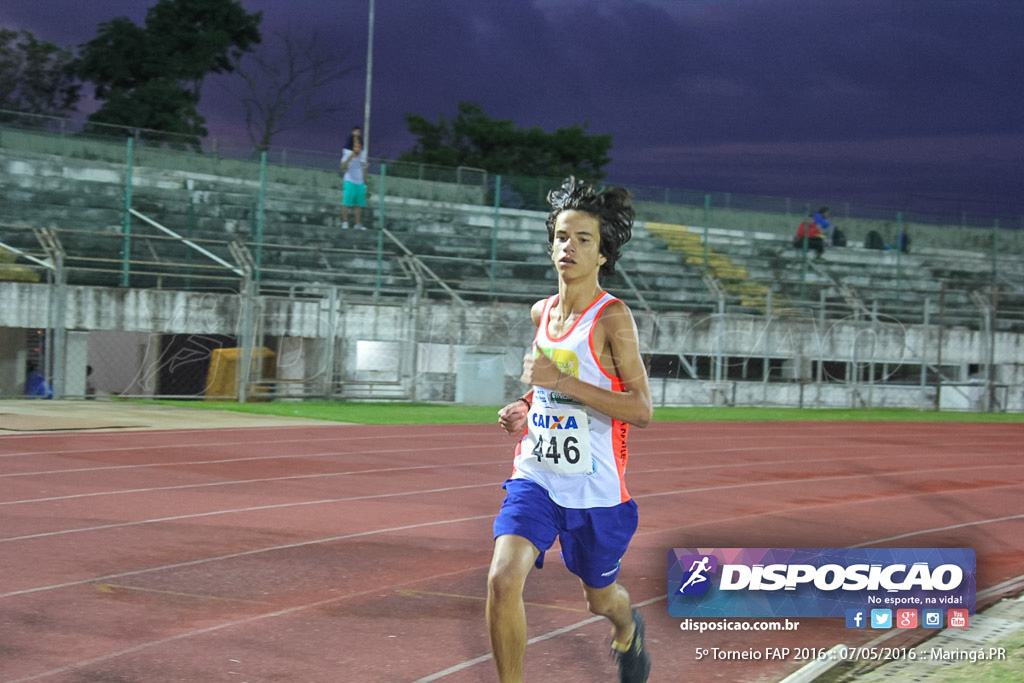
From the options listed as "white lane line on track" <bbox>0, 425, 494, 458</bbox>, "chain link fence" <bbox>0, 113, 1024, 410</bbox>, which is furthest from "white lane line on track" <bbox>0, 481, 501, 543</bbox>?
"chain link fence" <bbox>0, 113, 1024, 410</bbox>

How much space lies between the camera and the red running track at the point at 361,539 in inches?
191

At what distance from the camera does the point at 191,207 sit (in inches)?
906

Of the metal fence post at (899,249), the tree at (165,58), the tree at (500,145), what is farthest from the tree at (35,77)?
the metal fence post at (899,249)

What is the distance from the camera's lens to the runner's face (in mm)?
4074

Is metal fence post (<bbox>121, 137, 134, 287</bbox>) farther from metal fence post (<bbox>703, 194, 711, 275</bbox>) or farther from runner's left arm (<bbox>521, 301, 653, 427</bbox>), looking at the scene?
runner's left arm (<bbox>521, 301, 653, 427</bbox>)

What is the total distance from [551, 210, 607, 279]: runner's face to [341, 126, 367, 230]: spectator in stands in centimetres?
2012

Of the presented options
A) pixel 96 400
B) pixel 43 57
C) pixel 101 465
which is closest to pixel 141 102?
pixel 43 57

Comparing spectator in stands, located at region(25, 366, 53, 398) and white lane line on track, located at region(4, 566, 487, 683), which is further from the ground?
spectator in stands, located at region(25, 366, 53, 398)

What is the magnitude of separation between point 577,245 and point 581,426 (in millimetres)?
632

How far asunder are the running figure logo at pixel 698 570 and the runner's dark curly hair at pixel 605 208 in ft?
3.82

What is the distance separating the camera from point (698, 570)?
4.55m

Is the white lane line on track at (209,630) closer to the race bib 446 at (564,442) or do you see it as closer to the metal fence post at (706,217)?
the race bib 446 at (564,442)

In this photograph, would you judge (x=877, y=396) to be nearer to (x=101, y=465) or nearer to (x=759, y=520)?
(x=759, y=520)

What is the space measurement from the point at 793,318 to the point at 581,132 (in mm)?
28605
